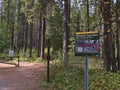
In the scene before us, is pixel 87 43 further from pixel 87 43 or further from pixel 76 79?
pixel 76 79

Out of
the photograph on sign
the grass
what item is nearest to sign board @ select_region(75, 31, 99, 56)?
the photograph on sign

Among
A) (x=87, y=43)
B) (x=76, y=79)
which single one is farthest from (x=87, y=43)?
(x=76, y=79)

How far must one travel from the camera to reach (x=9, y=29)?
4516cm

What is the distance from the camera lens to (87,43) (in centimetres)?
630

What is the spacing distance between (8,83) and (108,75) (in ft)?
16.2

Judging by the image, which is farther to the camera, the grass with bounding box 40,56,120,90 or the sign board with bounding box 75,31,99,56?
the grass with bounding box 40,56,120,90

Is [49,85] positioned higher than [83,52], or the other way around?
[83,52]

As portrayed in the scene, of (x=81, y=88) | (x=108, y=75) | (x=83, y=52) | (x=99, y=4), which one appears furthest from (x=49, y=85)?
(x=83, y=52)

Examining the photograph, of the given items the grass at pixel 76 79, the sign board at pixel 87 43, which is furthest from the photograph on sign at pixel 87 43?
the grass at pixel 76 79

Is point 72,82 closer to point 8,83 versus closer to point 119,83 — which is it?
point 119,83

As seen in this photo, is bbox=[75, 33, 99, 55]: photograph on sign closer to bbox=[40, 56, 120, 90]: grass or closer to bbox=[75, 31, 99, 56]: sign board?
bbox=[75, 31, 99, 56]: sign board

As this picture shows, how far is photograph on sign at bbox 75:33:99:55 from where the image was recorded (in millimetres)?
6207

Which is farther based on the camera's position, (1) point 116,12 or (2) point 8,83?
(2) point 8,83

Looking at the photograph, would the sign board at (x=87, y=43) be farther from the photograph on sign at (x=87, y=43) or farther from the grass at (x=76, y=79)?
the grass at (x=76, y=79)
